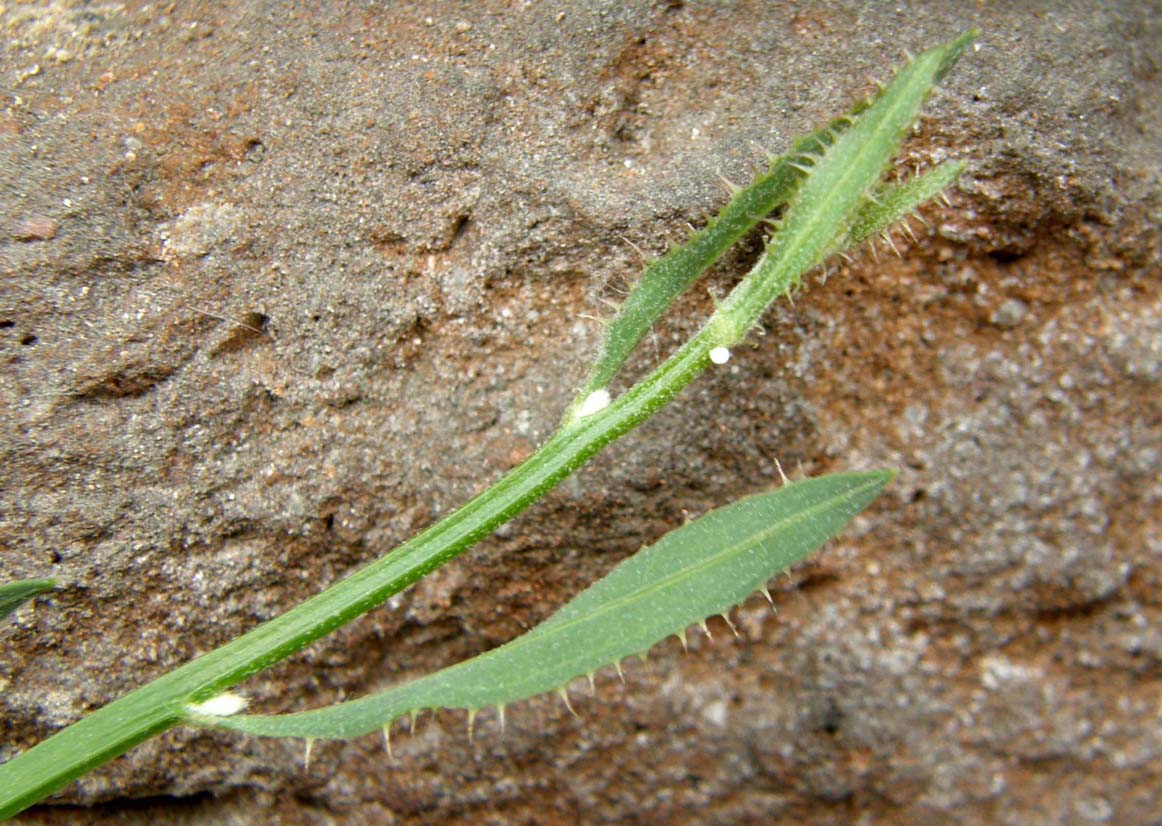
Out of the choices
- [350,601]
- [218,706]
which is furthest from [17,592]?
[350,601]

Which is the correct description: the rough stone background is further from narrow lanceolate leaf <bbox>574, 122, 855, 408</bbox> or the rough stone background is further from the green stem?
the green stem

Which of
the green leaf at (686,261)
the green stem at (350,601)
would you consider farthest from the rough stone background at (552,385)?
the green stem at (350,601)

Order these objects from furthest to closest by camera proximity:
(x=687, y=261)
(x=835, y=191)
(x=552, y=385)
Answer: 1. (x=552, y=385)
2. (x=687, y=261)
3. (x=835, y=191)

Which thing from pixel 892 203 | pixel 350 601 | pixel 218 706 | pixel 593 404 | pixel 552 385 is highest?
A: pixel 892 203

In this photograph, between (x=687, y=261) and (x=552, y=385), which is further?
(x=552, y=385)

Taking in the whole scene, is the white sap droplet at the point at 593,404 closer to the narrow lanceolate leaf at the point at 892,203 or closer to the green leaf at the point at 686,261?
the green leaf at the point at 686,261

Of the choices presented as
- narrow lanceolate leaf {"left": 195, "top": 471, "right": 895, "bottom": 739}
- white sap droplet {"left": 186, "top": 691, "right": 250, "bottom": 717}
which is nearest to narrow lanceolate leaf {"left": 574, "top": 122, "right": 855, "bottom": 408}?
narrow lanceolate leaf {"left": 195, "top": 471, "right": 895, "bottom": 739}

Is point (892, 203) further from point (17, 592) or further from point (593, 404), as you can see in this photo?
point (17, 592)
